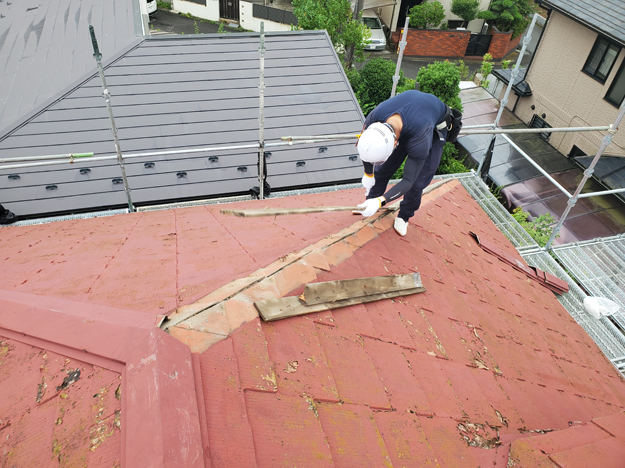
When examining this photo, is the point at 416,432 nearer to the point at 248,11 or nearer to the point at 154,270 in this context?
the point at 154,270

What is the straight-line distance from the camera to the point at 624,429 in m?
3.07

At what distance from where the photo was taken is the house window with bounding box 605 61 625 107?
12828 millimetres

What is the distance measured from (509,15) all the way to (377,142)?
2548 cm

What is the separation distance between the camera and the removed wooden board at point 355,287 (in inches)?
112

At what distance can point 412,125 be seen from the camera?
384cm

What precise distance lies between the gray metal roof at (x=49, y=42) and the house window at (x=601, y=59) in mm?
13925

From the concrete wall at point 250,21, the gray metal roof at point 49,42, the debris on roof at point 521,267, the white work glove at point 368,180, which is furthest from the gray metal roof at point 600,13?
the concrete wall at point 250,21

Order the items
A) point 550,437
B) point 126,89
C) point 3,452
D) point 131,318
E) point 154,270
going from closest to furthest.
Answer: point 3,452, point 131,318, point 550,437, point 154,270, point 126,89

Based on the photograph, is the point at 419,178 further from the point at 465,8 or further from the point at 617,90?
the point at 465,8

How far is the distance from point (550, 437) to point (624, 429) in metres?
0.86

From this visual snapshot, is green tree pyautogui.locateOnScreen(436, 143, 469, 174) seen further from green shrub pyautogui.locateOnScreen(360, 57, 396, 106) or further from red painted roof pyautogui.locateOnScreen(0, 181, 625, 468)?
red painted roof pyautogui.locateOnScreen(0, 181, 625, 468)

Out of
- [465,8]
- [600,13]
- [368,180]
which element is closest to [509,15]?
[465,8]

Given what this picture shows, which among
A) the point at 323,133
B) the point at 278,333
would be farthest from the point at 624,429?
the point at 323,133

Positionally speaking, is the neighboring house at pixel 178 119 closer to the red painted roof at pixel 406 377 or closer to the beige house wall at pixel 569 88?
the red painted roof at pixel 406 377
